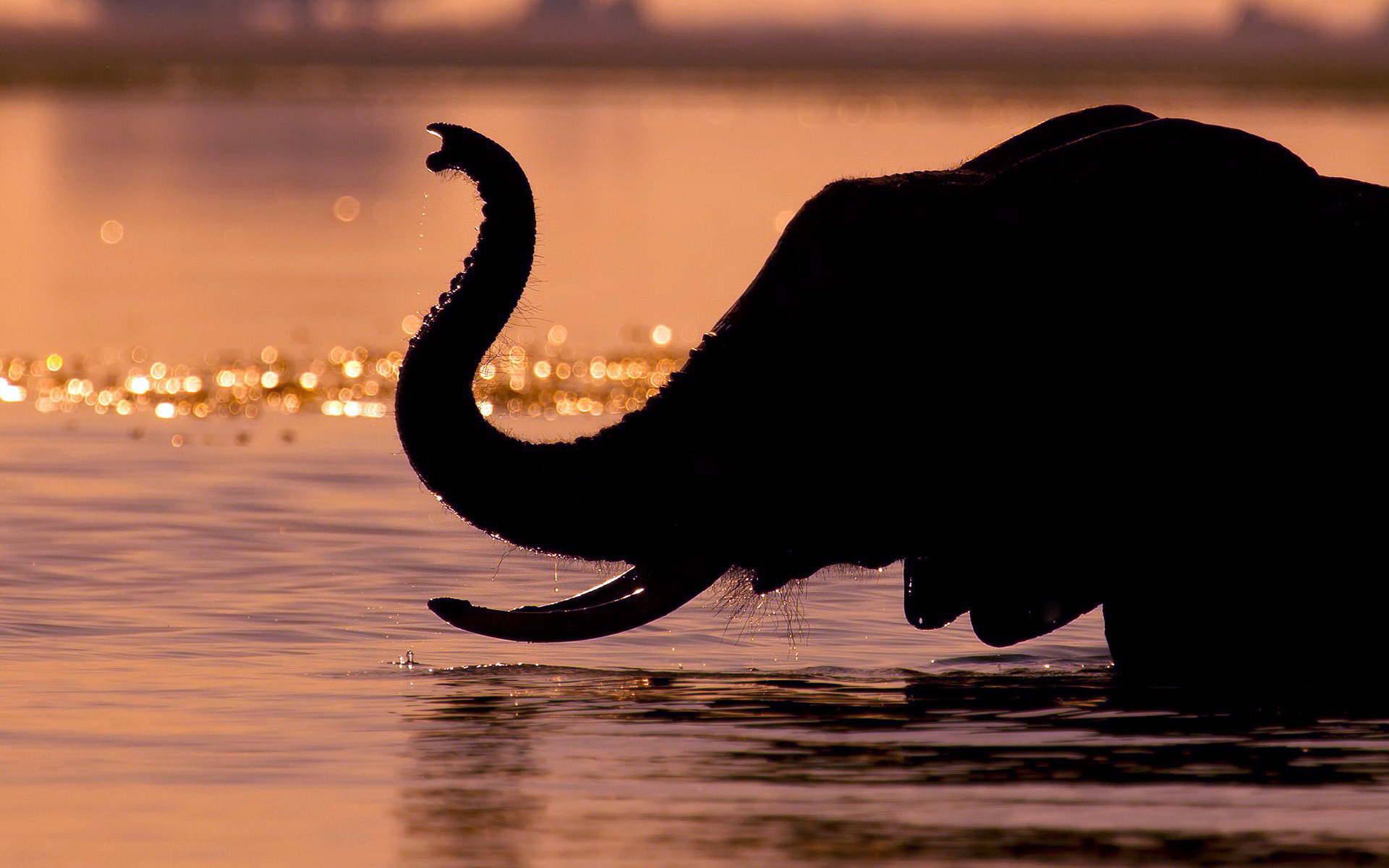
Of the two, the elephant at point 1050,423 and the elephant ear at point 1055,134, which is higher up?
the elephant ear at point 1055,134

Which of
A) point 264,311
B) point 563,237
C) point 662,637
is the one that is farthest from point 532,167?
point 662,637

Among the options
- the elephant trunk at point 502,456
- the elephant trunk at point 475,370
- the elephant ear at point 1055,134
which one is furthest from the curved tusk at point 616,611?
the elephant ear at point 1055,134

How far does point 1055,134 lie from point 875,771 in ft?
10.1

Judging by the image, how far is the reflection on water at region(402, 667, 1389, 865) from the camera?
967 cm

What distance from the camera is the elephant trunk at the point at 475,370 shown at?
10586 mm

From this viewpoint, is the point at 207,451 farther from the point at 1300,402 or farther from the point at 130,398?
the point at 1300,402

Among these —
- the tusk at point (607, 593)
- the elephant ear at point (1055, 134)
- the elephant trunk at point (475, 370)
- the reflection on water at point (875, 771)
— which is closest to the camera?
the reflection on water at point (875, 771)

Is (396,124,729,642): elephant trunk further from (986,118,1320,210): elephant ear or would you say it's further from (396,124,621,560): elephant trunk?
(986,118,1320,210): elephant ear

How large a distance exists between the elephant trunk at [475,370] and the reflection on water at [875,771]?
2.91 feet

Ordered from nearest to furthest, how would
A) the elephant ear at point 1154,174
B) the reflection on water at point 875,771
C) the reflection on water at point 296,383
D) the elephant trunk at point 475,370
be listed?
the reflection on water at point 875,771 < the elephant trunk at point 475,370 < the elephant ear at point 1154,174 < the reflection on water at point 296,383

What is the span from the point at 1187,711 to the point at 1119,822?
83.2 inches

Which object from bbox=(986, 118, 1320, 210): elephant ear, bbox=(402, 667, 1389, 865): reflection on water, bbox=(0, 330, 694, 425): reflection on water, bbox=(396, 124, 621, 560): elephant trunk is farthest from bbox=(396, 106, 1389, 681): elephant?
bbox=(0, 330, 694, 425): reflection on water

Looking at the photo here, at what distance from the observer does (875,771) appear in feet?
35.6

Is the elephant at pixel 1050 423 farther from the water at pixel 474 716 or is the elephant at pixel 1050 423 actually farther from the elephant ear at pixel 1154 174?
the water at pixel 474 716
